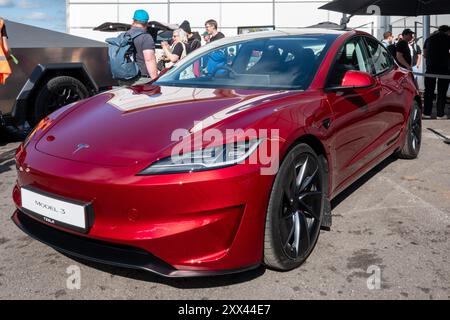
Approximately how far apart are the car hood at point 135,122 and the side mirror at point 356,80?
56 centimetres

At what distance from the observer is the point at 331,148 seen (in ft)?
9.71

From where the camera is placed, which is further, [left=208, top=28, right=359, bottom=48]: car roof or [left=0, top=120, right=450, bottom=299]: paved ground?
[left=208, top=28, right=359, bottom=48]: car roof

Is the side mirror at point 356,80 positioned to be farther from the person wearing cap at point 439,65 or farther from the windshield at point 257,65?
the person wearing cap at point 439,65

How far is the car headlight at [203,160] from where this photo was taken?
2.18 meters

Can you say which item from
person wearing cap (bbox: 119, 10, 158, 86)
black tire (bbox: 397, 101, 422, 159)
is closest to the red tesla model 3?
black tire (bbox: 397, 101, 422, 159)

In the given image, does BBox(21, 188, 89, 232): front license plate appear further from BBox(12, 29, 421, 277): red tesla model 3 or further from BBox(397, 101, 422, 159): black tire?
BBox(397, 101, 422, 159): black tire

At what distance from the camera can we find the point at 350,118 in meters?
3.20

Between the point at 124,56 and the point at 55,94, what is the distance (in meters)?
1.07

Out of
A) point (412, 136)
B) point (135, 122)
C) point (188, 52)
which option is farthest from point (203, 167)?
point (188, 52)

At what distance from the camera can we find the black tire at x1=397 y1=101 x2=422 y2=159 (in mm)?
4930

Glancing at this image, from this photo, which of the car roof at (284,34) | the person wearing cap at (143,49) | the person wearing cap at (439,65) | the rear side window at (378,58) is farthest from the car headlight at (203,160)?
the person wearing cap at (439,65)

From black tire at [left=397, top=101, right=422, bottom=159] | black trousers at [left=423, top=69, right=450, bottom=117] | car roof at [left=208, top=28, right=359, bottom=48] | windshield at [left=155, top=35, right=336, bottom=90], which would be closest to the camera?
windshield at [left=155, top=35, right=336, bottom=90]

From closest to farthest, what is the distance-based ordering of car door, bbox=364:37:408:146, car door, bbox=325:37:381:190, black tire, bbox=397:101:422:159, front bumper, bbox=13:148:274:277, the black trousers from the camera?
1. front bumper, bbox=13:148:274:277
2. car door, bbox=325:37:381:190
3. car door, bbox=364:37:408:146
4. black tire, bbox=397:101:422:159
5. the black trousers

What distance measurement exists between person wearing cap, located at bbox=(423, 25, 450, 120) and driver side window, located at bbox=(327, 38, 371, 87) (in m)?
4.99
